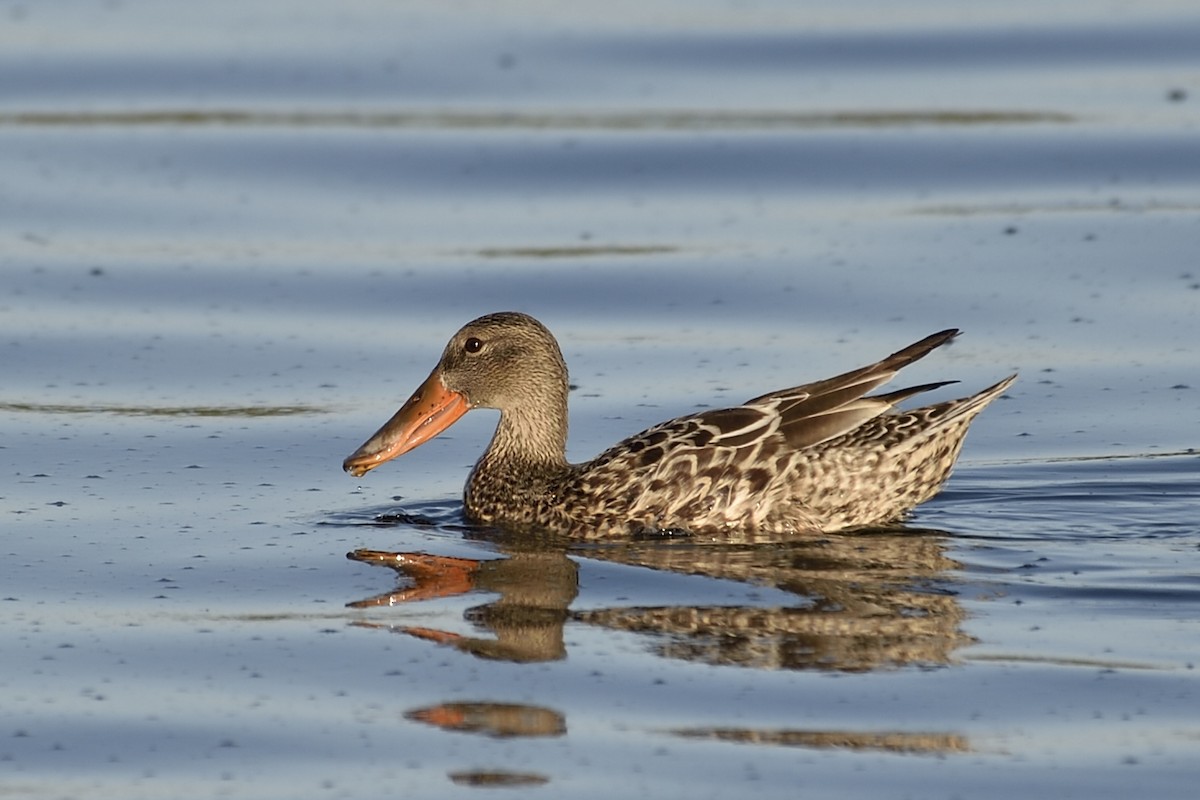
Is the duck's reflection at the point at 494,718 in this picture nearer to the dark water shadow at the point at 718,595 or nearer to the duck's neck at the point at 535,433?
the dark water shadow at the point at 718,595

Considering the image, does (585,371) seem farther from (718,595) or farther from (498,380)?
(718,595)

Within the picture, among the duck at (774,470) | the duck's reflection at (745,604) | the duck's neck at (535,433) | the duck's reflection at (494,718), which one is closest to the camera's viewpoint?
the duck's reflection at (494,718)

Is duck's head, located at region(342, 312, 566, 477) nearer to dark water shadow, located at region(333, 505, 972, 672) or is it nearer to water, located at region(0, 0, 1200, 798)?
water, located at region(0, 0, 1200, 798)

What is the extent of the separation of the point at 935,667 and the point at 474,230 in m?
7.87

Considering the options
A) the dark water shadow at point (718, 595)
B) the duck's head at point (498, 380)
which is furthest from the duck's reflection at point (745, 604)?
the duck's head at point (498, 380)

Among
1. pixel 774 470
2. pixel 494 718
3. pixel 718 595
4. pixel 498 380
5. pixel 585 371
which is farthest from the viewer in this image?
pixel 585 371

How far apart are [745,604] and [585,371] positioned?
13.2 feet

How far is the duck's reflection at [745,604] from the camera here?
8.01 m

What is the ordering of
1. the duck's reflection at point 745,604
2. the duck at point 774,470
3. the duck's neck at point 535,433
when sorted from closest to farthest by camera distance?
1. the duck's reflection at point 745,604
2. the duck at point 774,470
3. the duck's neck at point 535,433

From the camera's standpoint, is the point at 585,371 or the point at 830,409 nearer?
the point at 830,409

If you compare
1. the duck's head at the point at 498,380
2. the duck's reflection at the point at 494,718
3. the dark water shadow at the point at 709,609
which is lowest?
the duck's reflection at the point at 494,718

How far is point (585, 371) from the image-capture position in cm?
1245

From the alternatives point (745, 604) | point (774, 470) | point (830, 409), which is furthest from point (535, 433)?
point (745, 604)

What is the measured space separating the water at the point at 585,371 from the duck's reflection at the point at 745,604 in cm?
3
